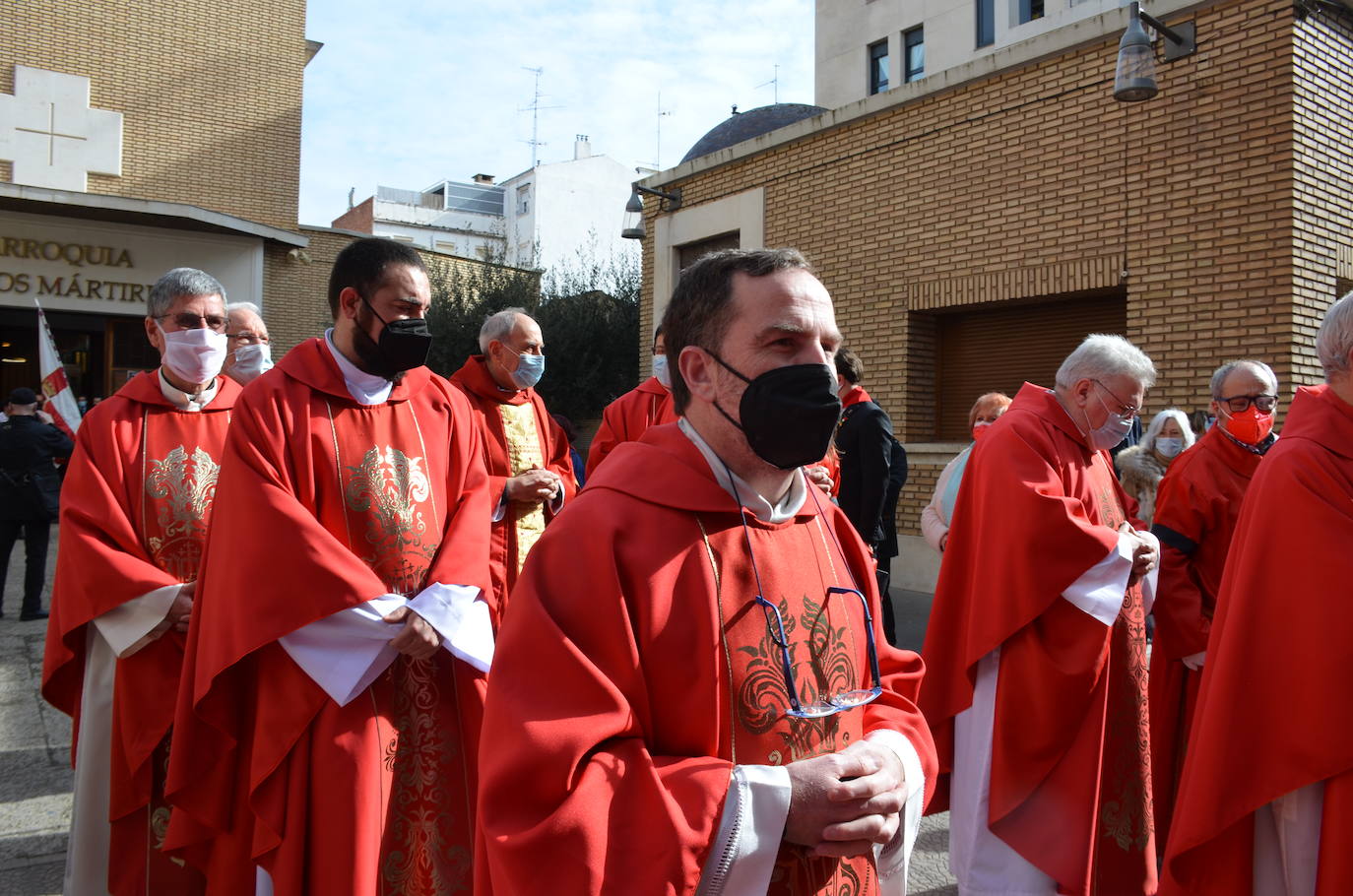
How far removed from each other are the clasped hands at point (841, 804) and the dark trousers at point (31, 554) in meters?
9.18

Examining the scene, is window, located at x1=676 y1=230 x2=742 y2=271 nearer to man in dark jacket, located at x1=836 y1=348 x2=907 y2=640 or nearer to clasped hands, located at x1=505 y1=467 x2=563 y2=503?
man in dark jacket, located at x1=836 y1=348 x2=907 y2=640

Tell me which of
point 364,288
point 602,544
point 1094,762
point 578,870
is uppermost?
point 364,288

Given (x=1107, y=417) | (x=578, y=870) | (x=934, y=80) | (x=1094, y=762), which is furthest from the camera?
(x=934, y=80)

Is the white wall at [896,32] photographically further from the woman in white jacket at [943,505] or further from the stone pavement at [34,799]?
the stone pavement at [34,799]

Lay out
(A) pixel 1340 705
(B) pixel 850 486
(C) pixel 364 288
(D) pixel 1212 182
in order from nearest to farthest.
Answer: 1. (A) pixel 1340 705
2. (C) pixel 364 288
3. (B) pixel 850 486
4. (D) pixel 1212 182

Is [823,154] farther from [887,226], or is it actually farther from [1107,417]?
[1107,417]

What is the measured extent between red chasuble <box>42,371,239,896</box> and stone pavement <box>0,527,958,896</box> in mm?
838

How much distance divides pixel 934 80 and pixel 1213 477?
7510 millimetres

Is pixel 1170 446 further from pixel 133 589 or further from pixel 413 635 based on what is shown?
pixel 133 589

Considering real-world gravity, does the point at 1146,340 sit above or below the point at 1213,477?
above

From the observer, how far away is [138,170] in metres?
18.4

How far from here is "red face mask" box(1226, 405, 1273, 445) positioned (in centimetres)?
449

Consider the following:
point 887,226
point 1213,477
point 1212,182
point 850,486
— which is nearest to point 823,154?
point 887,226

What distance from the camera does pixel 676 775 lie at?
1556 mm
